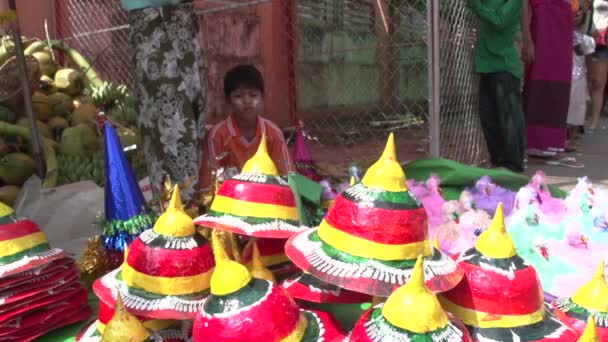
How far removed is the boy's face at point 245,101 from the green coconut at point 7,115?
136 centimetres

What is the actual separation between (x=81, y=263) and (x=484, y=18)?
3.02m

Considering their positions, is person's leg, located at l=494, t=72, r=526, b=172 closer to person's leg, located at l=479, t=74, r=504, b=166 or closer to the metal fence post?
person's leg, located at l=479, t=74, r=504, b=166

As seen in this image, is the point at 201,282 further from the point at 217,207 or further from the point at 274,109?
the point at 274,109

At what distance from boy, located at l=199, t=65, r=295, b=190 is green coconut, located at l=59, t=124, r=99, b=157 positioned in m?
0.99

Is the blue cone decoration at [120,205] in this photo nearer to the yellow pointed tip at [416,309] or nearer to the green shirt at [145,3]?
the green shirt at [145,3]

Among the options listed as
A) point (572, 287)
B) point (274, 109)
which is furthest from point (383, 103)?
point (572, 287)

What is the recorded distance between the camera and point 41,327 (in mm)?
1555

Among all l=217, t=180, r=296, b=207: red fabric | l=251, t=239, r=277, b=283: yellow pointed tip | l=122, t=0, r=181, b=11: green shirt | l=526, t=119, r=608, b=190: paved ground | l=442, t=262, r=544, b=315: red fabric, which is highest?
l=122, t=0, r=181, b=11: green shirt

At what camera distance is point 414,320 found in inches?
35.1

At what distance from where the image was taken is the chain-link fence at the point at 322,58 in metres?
5.55

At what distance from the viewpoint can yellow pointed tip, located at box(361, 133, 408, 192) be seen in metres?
1.17

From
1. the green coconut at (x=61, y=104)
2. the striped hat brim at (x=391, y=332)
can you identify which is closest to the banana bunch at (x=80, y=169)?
the green coconut at (x=61, y=104)

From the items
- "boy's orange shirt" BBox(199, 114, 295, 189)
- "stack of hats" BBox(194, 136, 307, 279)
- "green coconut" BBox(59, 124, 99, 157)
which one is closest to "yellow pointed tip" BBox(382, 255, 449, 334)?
"stack of hats" BBox(194, 136, 307, 279)

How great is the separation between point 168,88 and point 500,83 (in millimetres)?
2552
